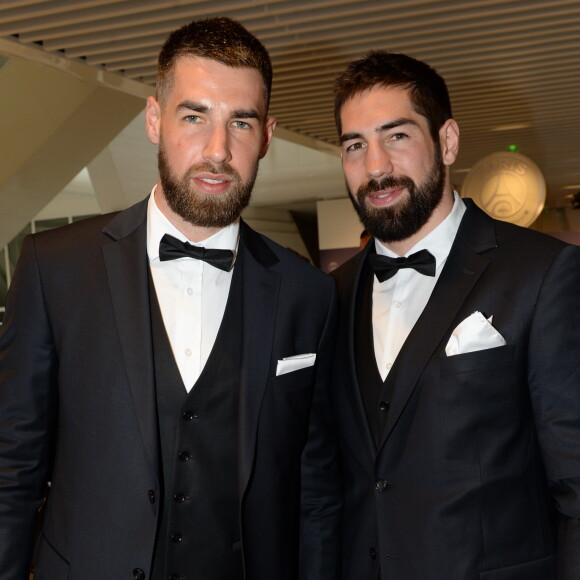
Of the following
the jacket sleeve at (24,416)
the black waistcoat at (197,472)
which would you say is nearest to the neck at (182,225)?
the black waistcoat at (197,472)

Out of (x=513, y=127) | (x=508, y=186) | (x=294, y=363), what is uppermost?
(x=513, y=127)

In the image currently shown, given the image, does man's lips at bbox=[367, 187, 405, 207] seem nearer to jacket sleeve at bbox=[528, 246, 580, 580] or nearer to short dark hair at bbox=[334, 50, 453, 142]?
short dark hair at bbox=[334, 50, 453, 142]

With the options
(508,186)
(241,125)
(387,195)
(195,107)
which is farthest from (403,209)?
(508,186)

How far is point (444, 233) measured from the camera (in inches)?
86.7

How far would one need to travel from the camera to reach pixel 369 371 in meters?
2.12

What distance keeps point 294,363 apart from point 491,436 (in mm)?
510

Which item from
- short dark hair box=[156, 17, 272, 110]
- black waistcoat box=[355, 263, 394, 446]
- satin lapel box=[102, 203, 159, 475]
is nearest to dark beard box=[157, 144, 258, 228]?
satin lapel box=[102, 203, 159, 475]

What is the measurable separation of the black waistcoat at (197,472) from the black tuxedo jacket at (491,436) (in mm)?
369

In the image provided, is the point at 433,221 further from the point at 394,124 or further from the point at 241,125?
the point at 241,125

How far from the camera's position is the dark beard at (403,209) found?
7.12 ft

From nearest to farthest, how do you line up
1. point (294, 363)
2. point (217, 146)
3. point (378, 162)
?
point (217, 146) < point (294, 363) < point (378, 162)

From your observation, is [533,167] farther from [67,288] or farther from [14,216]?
[67,288]

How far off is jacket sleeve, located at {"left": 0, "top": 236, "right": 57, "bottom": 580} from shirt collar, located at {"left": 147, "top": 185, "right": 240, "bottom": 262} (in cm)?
30

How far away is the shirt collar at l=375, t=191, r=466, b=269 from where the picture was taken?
2.19 metres
